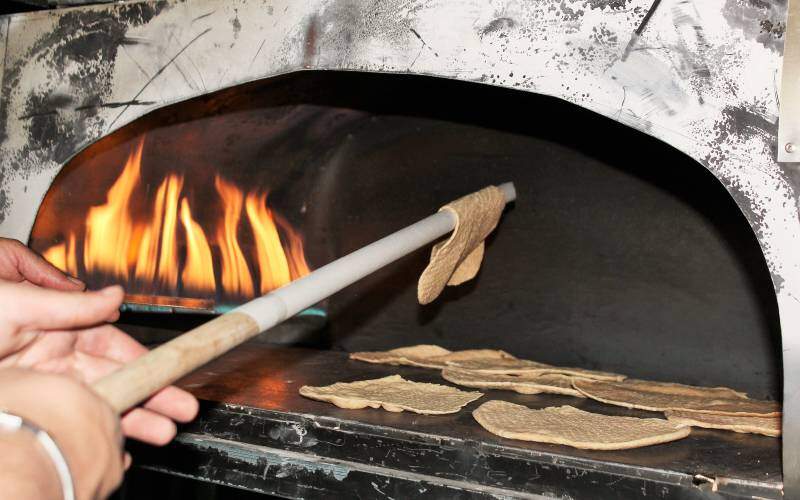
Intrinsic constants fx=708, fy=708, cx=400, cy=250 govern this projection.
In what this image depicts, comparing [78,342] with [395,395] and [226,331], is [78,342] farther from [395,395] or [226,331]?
[395,395]

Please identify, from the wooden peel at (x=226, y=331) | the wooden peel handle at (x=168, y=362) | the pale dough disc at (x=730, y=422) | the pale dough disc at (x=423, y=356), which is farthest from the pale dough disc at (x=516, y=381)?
the wooden peel handle at (x=168, y=362)

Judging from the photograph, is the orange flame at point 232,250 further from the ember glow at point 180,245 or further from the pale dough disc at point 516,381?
the pale dough disc at point 516,381

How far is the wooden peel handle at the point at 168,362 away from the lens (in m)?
0.69

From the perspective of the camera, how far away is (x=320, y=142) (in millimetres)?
2299

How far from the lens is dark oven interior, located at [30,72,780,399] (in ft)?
6.25

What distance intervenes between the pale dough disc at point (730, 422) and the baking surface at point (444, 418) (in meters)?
0.01

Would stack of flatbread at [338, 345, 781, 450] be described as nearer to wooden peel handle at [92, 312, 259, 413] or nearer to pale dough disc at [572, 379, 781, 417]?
pale dough disc at [572, 379, 781, 417]

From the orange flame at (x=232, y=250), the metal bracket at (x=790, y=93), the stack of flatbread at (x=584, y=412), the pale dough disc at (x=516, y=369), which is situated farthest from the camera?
the orange flame at (x=232, y=250)

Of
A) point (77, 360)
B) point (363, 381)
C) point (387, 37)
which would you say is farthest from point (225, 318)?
point (363, 381)

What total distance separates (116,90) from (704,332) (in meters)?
1.62

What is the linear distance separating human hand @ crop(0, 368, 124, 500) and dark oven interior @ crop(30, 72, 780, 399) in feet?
3.75

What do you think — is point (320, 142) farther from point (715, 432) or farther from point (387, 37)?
point (715, 432)

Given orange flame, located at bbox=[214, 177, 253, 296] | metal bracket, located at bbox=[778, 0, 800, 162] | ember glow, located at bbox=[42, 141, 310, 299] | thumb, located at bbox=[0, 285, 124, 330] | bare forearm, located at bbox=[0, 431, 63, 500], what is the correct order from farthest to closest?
orange flame, located at bbox=[214, 177, 253, 296] → ember glow, located at bbox=[42, 141, 310, 299] → metal bracket, located at bbox=[778, 0, 800, 162] → thumb, located at bbox=[0, 285, 124, 330] → bare forearm, located at bbox=[0, 431, 63, 500]

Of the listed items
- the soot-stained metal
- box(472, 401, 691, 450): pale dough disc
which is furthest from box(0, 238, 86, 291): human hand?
box(472, 401, 691, 450): pale dough disc
